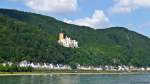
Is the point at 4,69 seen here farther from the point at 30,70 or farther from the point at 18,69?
the point at 30,70

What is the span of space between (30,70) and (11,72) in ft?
75.9

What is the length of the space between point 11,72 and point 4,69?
A: 318cm

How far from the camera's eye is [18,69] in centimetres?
18275

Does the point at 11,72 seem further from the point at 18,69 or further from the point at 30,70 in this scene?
the point at 30,70

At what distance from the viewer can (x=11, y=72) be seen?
569 feet

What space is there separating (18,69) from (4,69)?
9967mm

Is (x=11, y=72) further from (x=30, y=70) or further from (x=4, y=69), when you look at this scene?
(x=30, y=70)

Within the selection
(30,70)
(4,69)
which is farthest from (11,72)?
(30,70)

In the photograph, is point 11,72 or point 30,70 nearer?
point 11,72

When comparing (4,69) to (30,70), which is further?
(30,70)

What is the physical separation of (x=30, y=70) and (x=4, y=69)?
23569 mm

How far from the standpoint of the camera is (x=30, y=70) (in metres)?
Result: 196

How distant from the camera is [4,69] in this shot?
174 meters
